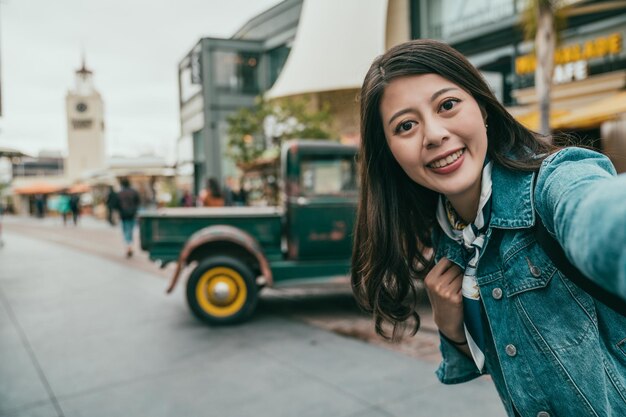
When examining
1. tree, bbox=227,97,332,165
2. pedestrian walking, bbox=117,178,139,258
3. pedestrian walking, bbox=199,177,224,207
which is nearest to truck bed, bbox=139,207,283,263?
pedestrian walking, bbox=199,177,224,207

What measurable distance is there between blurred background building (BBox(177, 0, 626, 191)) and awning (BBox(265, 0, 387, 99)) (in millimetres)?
38

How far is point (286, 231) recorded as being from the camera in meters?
6.16

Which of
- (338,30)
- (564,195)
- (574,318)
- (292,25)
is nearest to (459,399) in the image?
(574,318)

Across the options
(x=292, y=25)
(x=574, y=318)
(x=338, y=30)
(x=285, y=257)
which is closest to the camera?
(x=574, y=318)

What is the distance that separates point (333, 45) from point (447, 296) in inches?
707

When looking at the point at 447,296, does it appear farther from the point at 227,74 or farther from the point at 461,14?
the point at 227,74

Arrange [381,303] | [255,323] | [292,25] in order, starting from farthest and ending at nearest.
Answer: [292,25] < [255,323] < [381,303]

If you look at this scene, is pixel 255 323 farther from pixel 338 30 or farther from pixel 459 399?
pixel 338 30

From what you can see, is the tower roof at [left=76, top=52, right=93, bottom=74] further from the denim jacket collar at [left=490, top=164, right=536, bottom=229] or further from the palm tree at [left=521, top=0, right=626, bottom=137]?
the denim jacket collar at [left=490, top=164, right=536, bottom=229]

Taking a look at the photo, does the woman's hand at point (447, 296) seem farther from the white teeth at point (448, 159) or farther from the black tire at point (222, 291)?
the black tire at point (222, 291)

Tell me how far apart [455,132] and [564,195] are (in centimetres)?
35

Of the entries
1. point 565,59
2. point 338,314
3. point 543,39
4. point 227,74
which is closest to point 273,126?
point 565,59

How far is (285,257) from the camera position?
6.10 metres

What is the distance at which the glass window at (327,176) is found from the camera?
6.11 m
